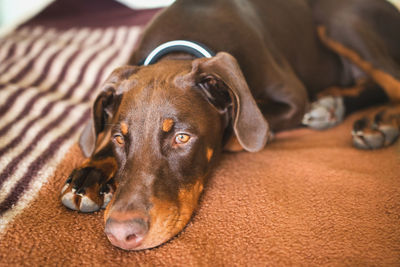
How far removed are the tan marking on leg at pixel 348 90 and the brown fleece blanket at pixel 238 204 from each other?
0.30 m

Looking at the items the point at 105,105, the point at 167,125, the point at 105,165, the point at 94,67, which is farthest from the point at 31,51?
the point at 167,125

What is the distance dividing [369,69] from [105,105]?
225 centimetres

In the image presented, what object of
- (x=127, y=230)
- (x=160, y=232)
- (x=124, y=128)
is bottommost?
(x=160, y=232)

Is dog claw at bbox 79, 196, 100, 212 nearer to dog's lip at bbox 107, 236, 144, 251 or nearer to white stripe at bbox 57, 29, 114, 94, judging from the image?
dog's lip at bbox 107, 236, 144, 251

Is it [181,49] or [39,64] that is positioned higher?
[181,49]

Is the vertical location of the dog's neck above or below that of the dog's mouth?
above

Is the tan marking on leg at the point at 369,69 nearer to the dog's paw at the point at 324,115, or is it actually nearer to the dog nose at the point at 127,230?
the dog's paw at the point at 324,115

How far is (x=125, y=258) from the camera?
145 cm

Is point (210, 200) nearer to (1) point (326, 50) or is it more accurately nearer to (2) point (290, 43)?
(2) point (290, 43)

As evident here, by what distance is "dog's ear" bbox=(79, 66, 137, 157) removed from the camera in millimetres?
1983

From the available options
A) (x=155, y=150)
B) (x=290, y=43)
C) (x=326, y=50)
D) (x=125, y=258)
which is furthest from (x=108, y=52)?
(x=125, y=258)

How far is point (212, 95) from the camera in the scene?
1.95m

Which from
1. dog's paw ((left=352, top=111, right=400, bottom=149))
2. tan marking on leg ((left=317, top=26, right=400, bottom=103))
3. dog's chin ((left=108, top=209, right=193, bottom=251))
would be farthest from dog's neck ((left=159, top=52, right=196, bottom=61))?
tan marking on leg ((left=317, top=26, right=400, bottom=103))

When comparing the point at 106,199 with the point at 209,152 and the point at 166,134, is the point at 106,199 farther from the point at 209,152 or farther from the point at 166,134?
the point at 209,152
